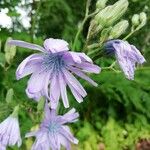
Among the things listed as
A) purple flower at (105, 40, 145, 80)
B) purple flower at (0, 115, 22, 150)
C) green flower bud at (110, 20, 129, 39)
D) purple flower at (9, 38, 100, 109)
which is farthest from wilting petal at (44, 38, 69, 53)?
purple flower at (0, 115, 22, 150)

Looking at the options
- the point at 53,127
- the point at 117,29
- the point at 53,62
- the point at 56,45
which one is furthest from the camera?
the point at 53,127

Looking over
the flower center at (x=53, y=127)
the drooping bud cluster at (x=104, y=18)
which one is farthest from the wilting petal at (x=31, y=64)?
the flower center at (x=53, y=127)

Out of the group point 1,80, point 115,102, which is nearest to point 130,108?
point 115,102

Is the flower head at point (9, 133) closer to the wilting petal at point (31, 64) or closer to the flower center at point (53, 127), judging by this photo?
the flower center at point (53, 127)

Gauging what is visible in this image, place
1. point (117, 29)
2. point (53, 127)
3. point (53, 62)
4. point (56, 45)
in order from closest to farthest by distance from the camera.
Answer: point (56, 45), point (53, 62), point (117, 29), point (53, 127)

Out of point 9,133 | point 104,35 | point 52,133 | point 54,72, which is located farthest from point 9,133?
point 104,35

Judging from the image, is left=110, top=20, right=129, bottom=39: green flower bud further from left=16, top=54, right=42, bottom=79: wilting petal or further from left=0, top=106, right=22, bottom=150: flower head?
left=0, top=106, right=22, bottom=150: flower head

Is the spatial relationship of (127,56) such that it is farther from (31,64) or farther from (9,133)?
(9,133)
